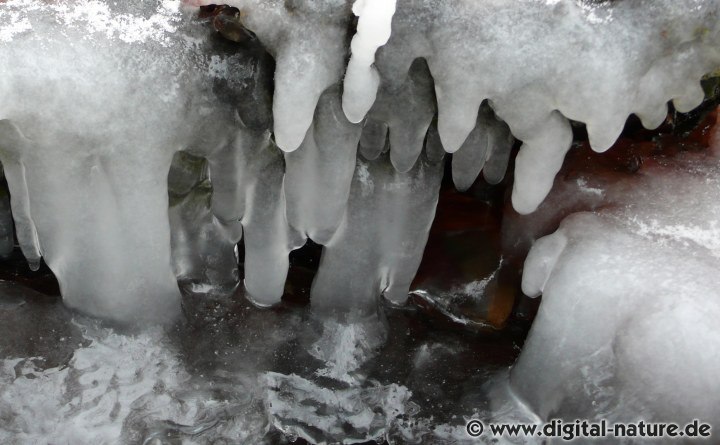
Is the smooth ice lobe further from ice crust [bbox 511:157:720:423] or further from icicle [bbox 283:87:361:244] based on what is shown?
ice crust [bbox 511:157:720:423]

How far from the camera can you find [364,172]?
6.82 feet

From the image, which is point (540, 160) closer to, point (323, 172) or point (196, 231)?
point (323, 172)

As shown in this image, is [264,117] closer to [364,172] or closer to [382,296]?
[364,172]

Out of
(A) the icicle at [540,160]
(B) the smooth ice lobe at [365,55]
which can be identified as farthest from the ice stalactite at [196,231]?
(A) the icicle at [540,160]

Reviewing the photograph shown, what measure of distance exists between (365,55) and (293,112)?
0.70ft

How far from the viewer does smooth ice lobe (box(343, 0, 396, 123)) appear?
5.24ft

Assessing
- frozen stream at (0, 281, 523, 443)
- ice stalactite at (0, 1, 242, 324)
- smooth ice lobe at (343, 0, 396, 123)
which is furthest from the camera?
frozen stream at (0, 281, 523, 443)

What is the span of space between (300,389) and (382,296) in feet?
1.26

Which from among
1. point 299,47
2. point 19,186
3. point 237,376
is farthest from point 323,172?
point 19,186

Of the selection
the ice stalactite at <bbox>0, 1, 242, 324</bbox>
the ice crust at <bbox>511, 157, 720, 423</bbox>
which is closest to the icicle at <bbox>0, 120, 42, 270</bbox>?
the ice stalactite at <bbox>0, 1, 242, 324</bbox>

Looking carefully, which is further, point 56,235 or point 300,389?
point 300,389

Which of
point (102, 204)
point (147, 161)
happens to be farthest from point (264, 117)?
point (102, 204)

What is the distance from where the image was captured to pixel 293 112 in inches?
68.1

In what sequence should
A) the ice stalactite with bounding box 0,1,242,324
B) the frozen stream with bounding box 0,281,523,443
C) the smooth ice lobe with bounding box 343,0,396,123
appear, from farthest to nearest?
the frozen stream with bounding box 0,281,523,443
the ice stalactite with bounding box 0,1,242,324
the smooth ice lobe with bounding box 343,0,396,123
